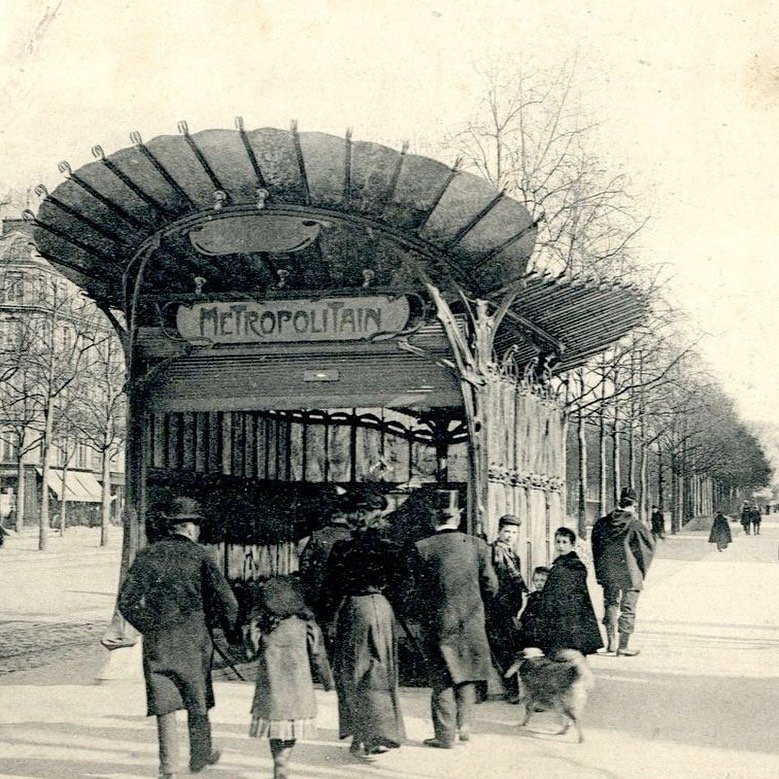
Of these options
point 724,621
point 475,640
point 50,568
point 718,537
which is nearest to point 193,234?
point 475,640

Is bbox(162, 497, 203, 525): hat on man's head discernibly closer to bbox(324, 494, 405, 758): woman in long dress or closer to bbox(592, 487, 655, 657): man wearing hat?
bbox(324, 494, 405, 758): woman in long dress

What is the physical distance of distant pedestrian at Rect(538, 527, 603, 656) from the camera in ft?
22.6

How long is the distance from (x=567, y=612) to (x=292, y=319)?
316 cm

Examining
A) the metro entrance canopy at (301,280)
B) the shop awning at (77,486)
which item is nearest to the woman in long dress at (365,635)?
the metro entrance canopy at (301,280)

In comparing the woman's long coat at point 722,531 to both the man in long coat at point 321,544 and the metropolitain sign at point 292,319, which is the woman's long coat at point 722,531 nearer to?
the man in long coat at point 321,544

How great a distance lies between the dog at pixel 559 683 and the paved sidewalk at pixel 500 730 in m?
0.17

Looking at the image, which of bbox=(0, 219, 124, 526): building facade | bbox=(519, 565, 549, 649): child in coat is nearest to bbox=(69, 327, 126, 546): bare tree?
bbox=(0, 219, 124, 526): building facade

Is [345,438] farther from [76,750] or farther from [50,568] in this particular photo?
[50,568]

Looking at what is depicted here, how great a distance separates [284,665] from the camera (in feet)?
18.8

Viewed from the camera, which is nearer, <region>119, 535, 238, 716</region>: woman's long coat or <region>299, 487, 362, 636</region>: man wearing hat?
<region>119, 535, 238, 716</region>: woman's long coat

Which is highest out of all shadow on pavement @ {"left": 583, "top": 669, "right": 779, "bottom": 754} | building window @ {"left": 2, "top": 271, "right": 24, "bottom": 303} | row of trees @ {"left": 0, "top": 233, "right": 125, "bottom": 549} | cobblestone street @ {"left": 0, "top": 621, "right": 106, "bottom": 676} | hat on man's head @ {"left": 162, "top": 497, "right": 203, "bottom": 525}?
building window @ {"left": 2, "top": 271, "right": 24, "bottom": 303}

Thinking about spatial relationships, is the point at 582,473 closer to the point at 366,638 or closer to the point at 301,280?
the point at 301,280

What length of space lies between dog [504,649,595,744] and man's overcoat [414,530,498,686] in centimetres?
43

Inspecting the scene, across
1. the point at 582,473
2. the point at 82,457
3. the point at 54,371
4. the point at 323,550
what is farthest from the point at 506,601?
the point at 82,457
